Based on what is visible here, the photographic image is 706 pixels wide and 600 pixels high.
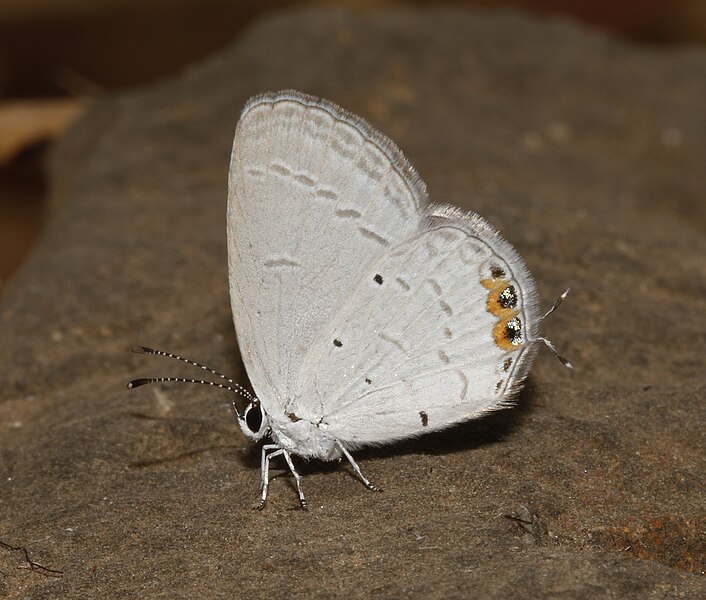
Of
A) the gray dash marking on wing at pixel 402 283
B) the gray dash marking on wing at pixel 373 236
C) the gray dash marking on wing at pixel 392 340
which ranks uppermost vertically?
the gray dash marking on wing at pixel 373 236

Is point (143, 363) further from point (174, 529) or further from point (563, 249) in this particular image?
point (563, 249)

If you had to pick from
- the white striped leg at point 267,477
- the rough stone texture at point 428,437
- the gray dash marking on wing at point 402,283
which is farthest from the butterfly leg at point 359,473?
the gray dash marking on wing at point 402,283

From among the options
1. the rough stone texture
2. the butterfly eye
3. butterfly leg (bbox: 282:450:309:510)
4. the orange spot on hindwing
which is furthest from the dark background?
the orange spot on hindwing

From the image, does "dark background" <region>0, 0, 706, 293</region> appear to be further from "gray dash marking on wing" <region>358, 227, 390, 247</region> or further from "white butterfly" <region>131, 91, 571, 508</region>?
"gray dash marking on wing" <region>358, 227, 390, 247</region>

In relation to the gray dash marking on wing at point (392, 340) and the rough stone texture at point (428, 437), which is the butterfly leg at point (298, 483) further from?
the gray dash marking on wing at point (392, 340)

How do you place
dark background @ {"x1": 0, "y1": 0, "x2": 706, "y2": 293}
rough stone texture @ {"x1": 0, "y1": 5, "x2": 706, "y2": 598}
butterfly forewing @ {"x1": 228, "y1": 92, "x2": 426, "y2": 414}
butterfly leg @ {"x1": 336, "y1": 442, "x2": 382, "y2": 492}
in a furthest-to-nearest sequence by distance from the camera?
dark background @ {"x1": 0, "y1": 0, "x2": 706, "y2": 293} → butterfly leg @ {"x1": 336, "y1": 442, "x2": 382, "y2": 492} → butterfly forewing @ {"x1": 228, "y1": 92, "x2": 426, "y2": 414} → rough stone texture @ {"x1": 0, "y1": 5, "x2": 706, "y2": 598}

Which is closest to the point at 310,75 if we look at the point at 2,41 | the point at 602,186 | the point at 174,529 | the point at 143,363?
the point at 602,186
